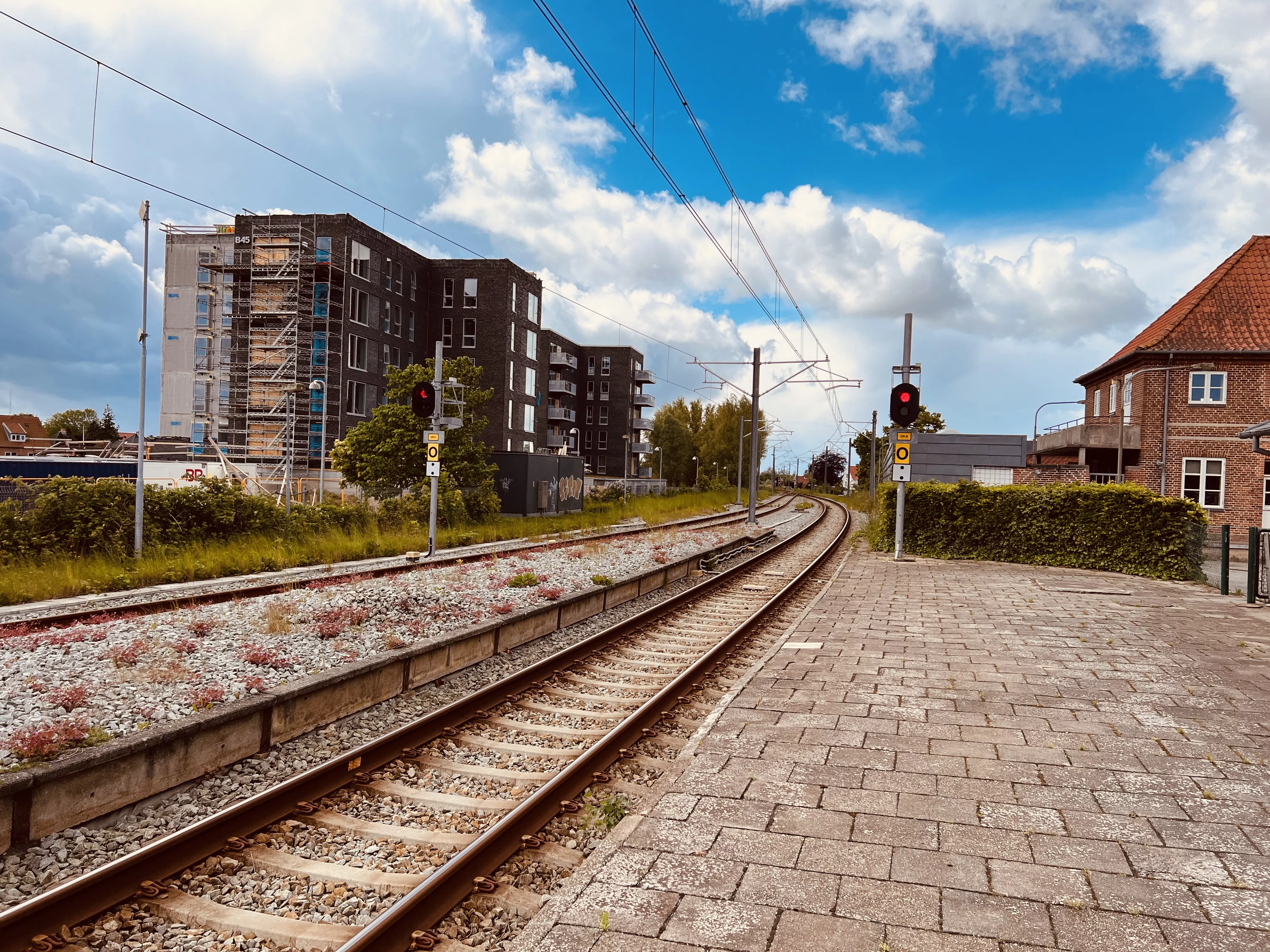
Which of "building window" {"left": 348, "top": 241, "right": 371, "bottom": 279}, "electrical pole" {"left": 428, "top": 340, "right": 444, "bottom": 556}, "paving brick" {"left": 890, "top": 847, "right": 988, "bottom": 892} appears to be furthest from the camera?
"building window" {"left": 348, "top": 241, "right": 371, "bottom": 279}

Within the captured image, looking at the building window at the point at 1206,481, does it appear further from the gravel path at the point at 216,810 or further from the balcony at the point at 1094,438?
the gravel path at the point at 216,810

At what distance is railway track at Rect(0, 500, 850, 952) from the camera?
3.51 m

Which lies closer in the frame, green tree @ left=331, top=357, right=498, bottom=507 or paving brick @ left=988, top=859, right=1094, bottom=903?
paving brick @ left=988, top=859, right=1094, bottom=903

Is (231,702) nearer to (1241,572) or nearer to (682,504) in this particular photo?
(1241,572)

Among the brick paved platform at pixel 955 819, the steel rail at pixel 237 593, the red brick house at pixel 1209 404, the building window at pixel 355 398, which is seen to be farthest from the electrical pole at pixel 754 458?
the building window at pixel 355 398

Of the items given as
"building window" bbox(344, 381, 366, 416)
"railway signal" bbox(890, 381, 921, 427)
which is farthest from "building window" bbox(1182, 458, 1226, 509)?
"building window" bbox(344, 381, 366, 416)

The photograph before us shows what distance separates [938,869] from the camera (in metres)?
3.91

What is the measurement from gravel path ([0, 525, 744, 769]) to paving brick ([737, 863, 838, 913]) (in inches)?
157

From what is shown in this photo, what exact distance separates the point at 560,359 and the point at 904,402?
2294 inches

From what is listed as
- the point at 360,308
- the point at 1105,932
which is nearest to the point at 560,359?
the point at 360,308

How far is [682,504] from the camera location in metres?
44.2

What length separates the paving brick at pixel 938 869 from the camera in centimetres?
378

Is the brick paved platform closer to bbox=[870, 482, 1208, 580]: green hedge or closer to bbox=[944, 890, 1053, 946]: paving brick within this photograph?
bbox=[944, 890, 1053, 946]: paving brick

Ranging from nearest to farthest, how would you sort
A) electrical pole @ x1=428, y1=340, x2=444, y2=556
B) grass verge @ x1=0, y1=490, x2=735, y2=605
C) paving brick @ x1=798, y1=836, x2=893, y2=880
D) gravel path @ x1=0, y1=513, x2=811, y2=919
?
paving brick @ x1=798, y1=836, x2=893, y2=880, gravel path @ x1=0, y1=513, x2=811, y2=919, grass verge @ x1=0, y1=490, x2=735, y2=605, electrical pole @ x1=428, y1=340, x2=444, y2=556
